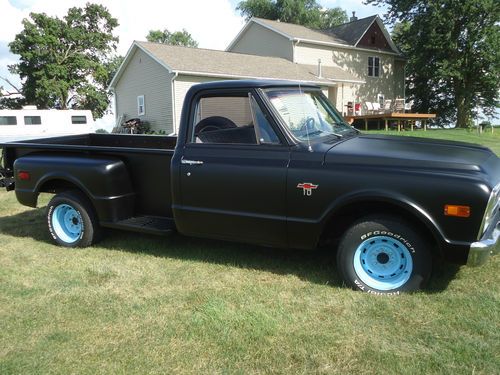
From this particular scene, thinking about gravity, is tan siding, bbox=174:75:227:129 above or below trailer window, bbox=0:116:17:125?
above

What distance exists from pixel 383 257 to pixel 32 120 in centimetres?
2069

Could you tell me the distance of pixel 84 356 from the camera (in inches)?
130

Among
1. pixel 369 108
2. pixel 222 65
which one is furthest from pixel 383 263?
pixel 369 108

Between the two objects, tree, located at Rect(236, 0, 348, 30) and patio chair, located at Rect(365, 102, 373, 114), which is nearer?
patio chair, located at Rect(365, 102, 373, 114)

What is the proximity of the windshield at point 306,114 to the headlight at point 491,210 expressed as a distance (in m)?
1.53

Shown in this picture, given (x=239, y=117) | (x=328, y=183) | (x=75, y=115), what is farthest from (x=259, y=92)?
(x=75, y=115)

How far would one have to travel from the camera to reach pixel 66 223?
5887 millimetres

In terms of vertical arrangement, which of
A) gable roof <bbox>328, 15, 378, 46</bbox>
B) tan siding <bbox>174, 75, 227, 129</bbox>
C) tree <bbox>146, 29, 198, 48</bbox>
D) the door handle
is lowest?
the door handle

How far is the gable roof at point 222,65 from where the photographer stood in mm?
23781

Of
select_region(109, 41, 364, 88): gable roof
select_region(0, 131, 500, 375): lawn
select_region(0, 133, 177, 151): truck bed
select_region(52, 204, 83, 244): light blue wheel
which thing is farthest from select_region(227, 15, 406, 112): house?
select_region(0, 131, 500, 375): lawn

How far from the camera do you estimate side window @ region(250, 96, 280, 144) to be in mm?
4372

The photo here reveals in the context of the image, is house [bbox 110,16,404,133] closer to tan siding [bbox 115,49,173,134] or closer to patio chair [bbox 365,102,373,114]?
tan siding [bbox 115,49,173,134]

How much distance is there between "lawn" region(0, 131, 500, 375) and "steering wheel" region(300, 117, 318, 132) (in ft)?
4.55

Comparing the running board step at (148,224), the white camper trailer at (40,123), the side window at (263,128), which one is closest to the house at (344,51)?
the white camper trailer at (40,123)
